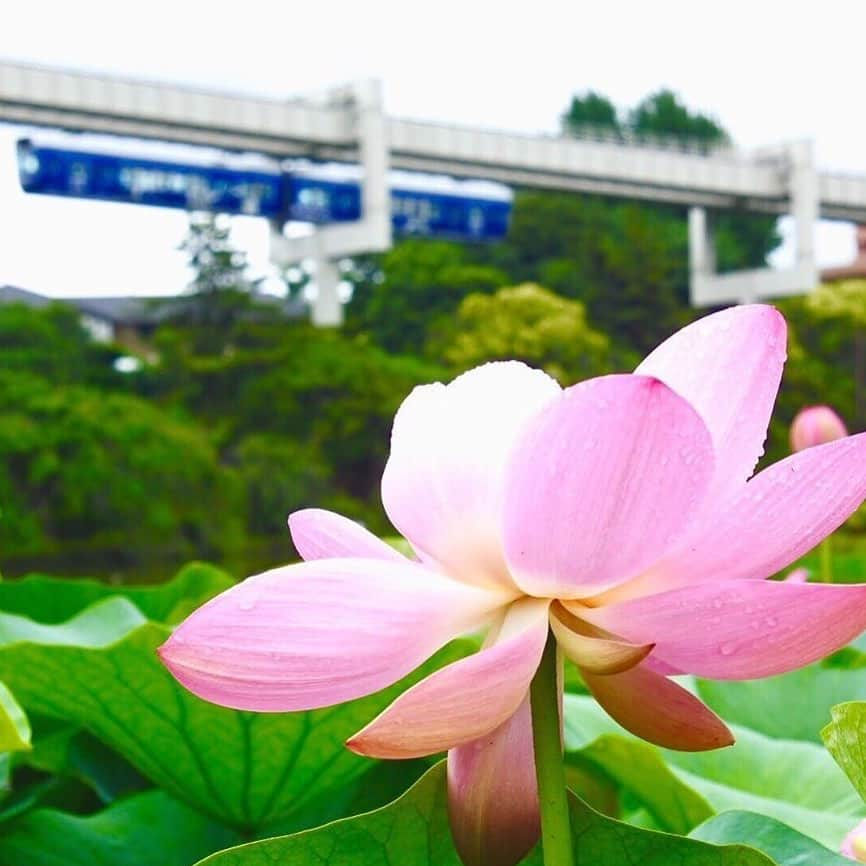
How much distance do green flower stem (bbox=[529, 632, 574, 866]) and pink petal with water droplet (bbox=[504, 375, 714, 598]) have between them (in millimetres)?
13

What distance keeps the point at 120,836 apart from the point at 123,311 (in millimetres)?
16148

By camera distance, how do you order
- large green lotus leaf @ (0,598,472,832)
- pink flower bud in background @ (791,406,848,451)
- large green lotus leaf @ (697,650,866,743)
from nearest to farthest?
large green lotus leaf @ (0,598,472,832) → large green lotus leaf @ (697,650,866,743) → pink flower bud in background @ (791,406,848,451)

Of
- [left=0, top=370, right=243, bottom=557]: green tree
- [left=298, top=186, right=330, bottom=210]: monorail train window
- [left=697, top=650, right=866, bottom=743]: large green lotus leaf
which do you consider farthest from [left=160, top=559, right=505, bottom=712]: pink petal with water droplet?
[left=298, top=186, right=330, bottom=210]: monorail train window

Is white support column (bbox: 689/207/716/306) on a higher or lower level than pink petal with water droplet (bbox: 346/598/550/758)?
higher

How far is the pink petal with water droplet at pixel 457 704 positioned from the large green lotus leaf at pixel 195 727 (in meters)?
0.17

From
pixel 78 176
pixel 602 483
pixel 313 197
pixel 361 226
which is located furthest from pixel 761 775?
pixel 313 197

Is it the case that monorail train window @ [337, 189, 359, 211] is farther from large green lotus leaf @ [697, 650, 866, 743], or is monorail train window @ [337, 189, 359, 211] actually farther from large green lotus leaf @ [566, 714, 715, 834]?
large green lotus leaf @ [566, 714, 715, 834]

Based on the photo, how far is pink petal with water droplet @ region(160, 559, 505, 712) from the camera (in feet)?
0.65

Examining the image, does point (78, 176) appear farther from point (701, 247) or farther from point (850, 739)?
point (850, 739)

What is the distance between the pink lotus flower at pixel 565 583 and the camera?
0.20 meters

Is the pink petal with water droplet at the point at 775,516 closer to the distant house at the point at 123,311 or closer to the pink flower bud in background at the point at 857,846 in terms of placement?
the pink flower bud in background at the point at 857,846

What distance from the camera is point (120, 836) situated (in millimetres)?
387

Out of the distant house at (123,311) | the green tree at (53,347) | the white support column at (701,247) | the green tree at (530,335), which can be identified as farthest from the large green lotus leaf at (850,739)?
the white support column at (701,247)

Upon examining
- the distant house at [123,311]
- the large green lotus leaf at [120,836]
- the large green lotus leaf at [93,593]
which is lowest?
the large green lotus leaf at [120,836]
